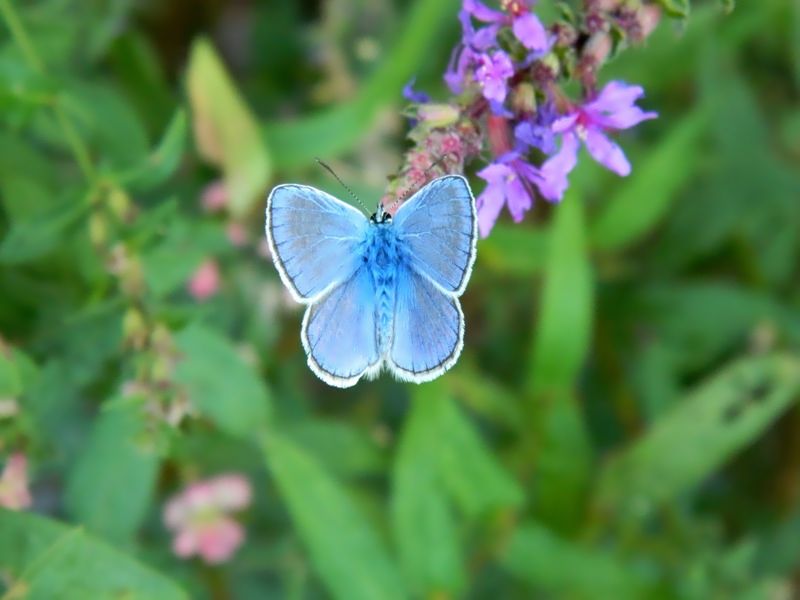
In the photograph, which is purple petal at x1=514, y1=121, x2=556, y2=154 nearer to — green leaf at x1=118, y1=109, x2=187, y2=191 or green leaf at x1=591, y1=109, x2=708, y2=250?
green leaf at x1=118, y1=109, x2=187, y2=191

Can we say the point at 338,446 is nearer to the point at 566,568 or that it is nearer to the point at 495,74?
the point at 566,568

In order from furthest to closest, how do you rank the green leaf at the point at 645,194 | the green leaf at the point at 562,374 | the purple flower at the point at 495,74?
the green leaf at the point at 645,194, the green leaf at the point at 562,374, the purple flower at the point at 495,74

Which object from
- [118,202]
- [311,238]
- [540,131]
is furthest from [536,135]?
[118,202]

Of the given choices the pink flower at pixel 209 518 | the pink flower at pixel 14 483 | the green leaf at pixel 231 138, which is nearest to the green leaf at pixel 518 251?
the green leaf at pixel 231 138

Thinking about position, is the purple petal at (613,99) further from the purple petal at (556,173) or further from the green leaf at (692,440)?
the green leaf at (692,440)

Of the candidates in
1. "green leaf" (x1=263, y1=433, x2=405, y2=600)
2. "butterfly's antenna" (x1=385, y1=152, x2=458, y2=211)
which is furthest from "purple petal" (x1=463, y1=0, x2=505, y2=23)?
"green leaf" (x1=263, y1=433, x2=405, y2=600)

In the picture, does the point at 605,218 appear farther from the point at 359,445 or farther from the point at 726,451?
the point at 359,445

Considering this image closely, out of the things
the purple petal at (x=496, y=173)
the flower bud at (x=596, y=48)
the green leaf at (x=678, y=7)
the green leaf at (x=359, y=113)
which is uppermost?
the green leaf at (x=359, y=113)
